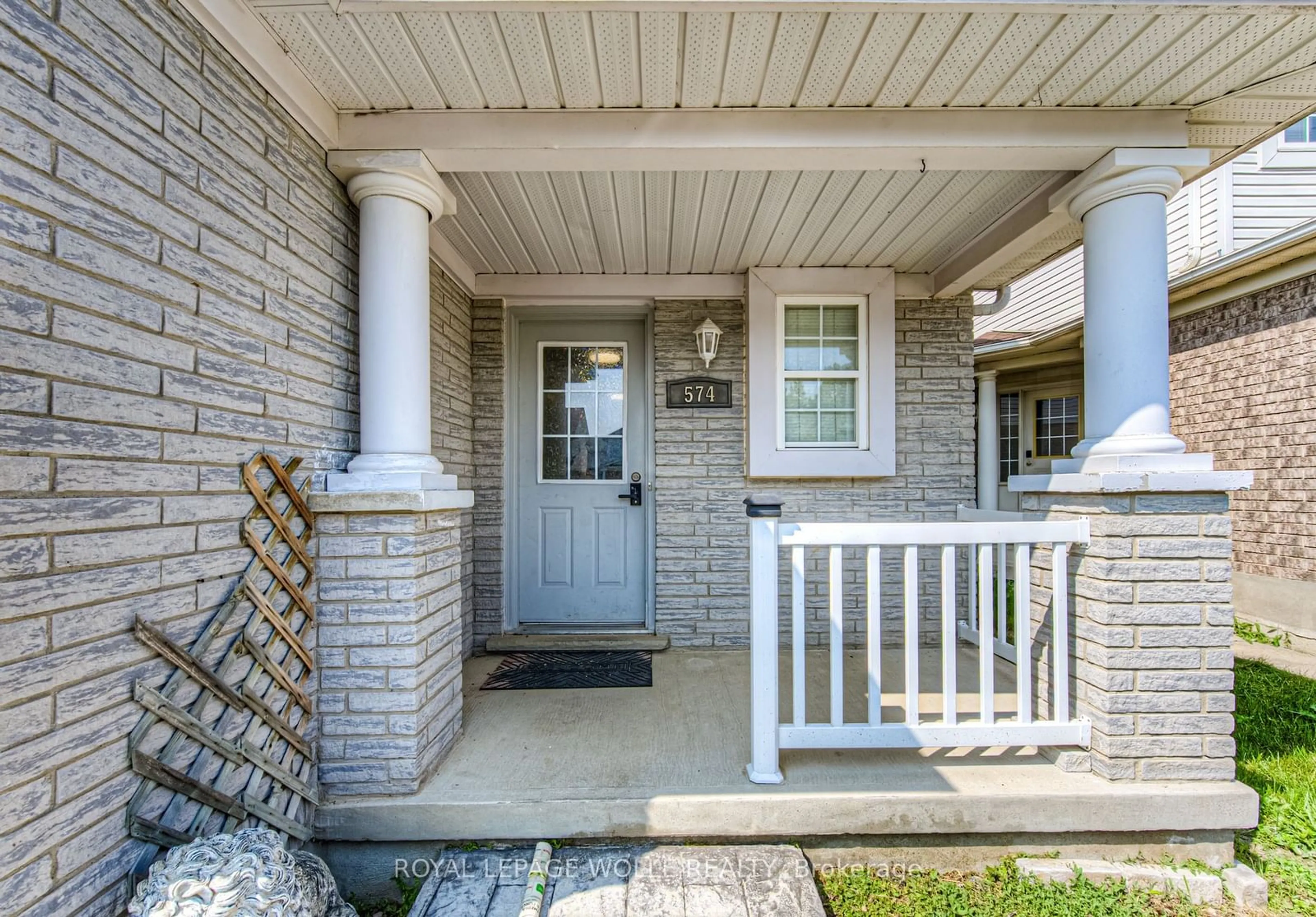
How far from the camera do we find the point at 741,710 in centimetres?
257

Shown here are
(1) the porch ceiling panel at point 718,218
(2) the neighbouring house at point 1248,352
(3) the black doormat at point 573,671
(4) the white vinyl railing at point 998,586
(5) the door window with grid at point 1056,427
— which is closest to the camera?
(4) the white vinyl railing at point 998,586

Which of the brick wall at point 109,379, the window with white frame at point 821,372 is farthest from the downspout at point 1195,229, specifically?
the brick wall at point 109,379


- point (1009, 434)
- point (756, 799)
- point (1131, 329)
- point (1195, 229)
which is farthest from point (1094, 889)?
point (1009, 434)

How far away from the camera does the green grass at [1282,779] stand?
1.92 meters

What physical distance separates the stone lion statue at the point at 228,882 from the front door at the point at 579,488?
2.32 meters

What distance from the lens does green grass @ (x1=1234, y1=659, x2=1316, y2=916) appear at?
192cm

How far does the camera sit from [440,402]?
3094 millimetres

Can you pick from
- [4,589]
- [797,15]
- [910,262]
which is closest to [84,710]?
[4,589]

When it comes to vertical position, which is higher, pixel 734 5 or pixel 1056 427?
pixel 734 5

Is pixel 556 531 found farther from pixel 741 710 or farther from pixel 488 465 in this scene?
pixel 741 710

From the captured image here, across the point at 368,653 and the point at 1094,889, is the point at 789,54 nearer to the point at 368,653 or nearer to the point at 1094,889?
the point at 368,653

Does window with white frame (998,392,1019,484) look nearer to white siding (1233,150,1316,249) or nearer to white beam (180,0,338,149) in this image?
white siding (1233,150,1316,249)

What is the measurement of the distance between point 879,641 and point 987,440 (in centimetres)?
388

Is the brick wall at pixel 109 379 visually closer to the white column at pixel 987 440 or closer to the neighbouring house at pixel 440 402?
the neighbouring house at pixel 440 402
